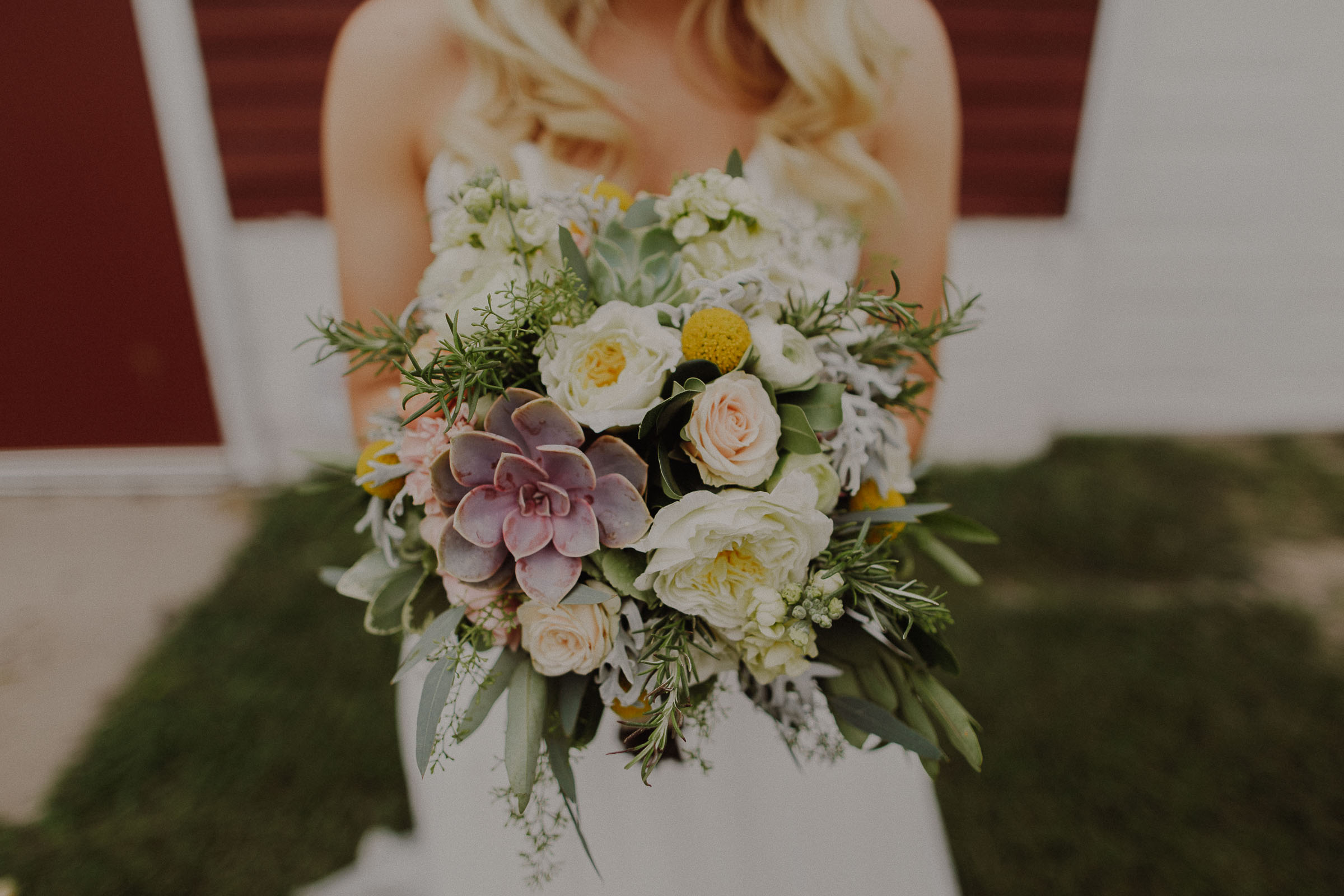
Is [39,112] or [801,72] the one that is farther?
[39,112]

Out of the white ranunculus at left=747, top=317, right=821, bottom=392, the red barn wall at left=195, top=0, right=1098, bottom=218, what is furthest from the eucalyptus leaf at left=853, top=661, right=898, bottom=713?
the red barn wall at left=195, top=0, right=1098, bottom=218

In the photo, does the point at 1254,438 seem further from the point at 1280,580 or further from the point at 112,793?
the point at 112,793

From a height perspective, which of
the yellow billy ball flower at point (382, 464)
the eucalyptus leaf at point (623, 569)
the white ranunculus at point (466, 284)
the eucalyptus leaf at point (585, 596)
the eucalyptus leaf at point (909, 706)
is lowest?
the eucalyptus leaf at point (909, 706)

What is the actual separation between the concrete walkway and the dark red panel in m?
0.36

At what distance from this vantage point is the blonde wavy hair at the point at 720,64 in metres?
1.54

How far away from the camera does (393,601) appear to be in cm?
108

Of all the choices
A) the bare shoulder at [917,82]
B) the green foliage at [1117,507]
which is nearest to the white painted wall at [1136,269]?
the green foliage at [1117,507]

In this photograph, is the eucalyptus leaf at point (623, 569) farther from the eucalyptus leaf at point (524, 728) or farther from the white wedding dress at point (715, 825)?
the white wedding dress at point (715, 825)

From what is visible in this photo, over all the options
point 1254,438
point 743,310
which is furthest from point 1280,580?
point 743,310

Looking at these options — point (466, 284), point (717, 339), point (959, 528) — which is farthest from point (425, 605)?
point (959, 528)

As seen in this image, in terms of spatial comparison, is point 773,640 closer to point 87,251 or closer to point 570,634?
point 570,634

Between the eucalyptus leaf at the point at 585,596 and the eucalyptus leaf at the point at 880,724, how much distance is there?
1.07 ft

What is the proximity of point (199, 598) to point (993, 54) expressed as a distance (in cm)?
373

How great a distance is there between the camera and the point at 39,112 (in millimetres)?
3346
